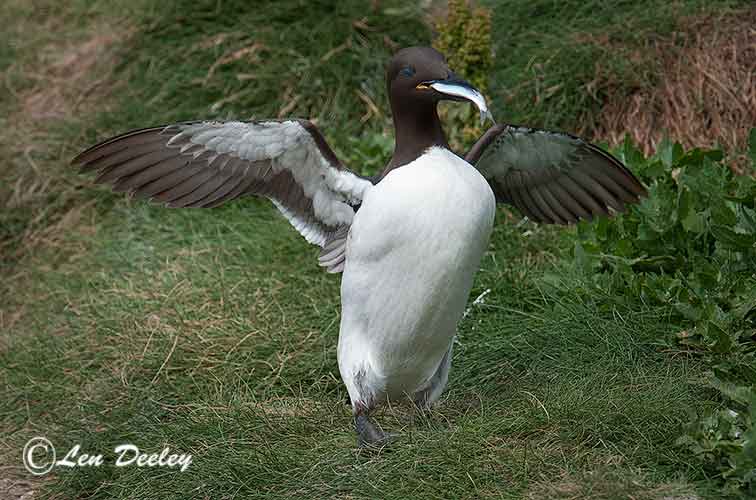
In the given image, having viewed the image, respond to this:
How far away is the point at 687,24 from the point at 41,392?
388cm

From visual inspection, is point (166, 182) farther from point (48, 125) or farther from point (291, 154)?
point (48, 125)

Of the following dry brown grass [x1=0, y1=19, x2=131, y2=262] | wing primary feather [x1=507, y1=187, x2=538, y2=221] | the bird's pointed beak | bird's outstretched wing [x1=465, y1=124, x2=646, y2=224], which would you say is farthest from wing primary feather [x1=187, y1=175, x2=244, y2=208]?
dry brown grass [x1=0, y1=19, x2=131, y2=262]

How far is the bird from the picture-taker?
12.0 ft

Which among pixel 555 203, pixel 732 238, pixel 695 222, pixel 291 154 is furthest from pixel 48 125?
pixel 732 238

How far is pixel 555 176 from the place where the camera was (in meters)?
4.43

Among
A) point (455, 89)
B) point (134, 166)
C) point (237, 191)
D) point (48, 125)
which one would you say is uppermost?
point (455, 89)

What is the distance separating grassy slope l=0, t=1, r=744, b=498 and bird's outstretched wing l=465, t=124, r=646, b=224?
0.43 m

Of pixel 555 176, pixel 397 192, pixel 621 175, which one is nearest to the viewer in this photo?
pixel 397 192

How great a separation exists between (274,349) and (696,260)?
6.12ft

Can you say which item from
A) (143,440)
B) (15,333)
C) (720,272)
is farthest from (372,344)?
(15,333)

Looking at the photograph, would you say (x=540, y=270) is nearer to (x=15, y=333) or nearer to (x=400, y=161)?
(x=400, y=161)

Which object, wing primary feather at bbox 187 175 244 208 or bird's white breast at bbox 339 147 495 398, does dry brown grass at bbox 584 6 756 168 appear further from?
wing primary feather at bbox 187 175 244 208

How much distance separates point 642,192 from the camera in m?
4.32

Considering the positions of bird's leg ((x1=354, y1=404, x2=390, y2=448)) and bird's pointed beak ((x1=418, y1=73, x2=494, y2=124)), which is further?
bird's leg ((x1=354, y1=404, x2=390, y2=448))
